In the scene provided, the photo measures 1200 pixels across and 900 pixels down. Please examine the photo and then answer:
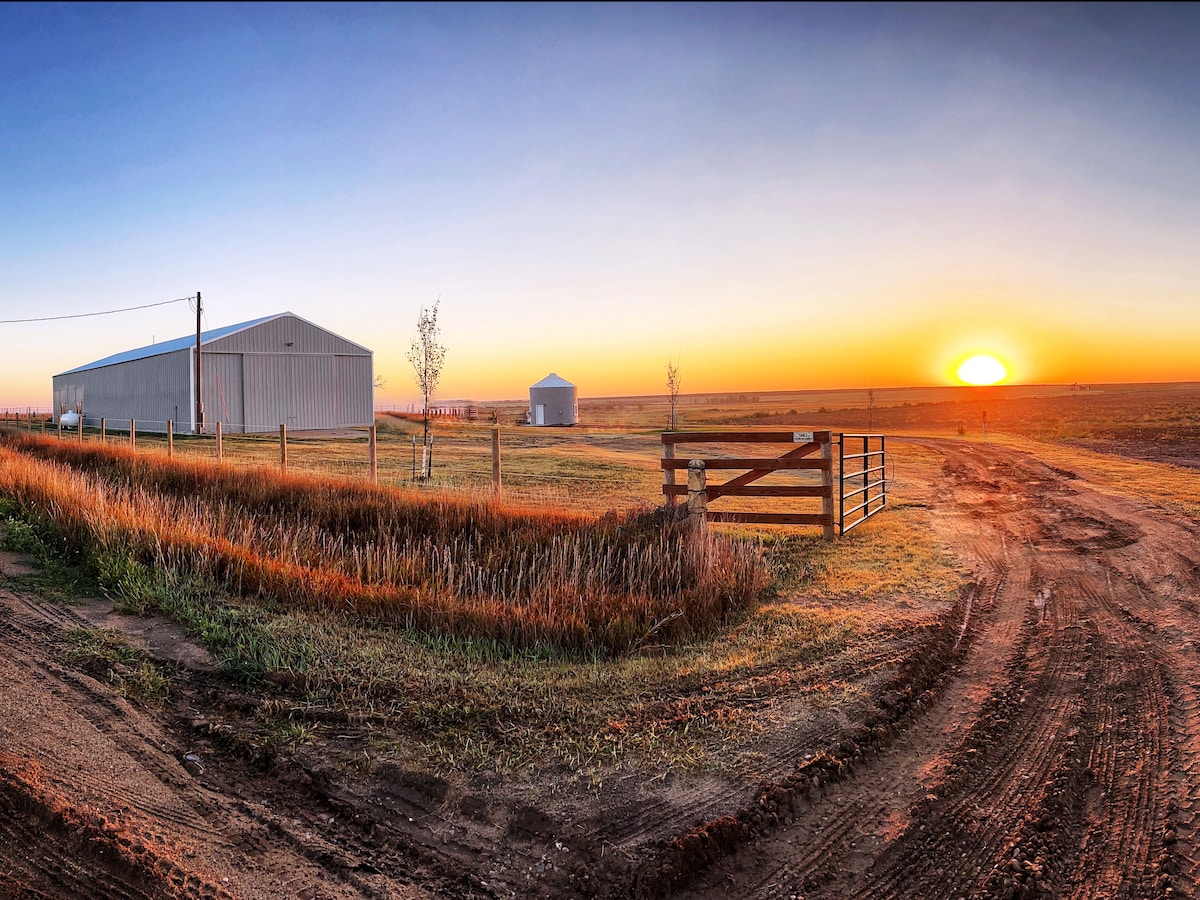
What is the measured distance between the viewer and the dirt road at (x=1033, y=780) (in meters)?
3.05

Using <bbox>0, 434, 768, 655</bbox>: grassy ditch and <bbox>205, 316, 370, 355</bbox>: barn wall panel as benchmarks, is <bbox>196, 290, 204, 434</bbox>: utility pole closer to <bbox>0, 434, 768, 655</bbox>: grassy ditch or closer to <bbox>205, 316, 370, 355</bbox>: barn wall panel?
<bbox>205, 316, 370, 355</bbox>: barn wall panel

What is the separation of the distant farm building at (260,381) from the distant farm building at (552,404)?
1888cm

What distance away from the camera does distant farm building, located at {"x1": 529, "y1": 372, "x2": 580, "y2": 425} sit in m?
54.7

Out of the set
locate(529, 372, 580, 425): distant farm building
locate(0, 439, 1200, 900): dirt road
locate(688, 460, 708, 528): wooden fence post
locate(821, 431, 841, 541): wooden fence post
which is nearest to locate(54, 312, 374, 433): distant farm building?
locate(529, 372, 580, 425): distant farm building

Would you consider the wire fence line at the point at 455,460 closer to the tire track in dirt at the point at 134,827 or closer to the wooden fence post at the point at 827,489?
the wooden fence post at the point at 827,489

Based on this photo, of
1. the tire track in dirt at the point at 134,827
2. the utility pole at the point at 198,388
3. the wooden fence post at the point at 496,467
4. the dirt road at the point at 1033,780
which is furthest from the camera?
the utility pole at the point at 198,388

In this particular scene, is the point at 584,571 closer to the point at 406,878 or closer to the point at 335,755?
the point at 335,755

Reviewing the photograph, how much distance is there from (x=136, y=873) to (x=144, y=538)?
608cm

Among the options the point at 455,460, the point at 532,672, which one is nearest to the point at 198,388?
the point at 455,460

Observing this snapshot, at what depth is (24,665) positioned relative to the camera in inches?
200

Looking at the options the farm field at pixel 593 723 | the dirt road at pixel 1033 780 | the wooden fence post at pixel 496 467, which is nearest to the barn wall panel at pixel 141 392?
the wooden fence post at pixel 496 467

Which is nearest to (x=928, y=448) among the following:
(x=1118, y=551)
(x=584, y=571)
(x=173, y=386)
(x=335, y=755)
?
(x=1118, y=551)

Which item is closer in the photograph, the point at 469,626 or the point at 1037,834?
the point at 1037,834

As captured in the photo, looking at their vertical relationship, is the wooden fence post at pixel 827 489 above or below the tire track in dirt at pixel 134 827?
above
